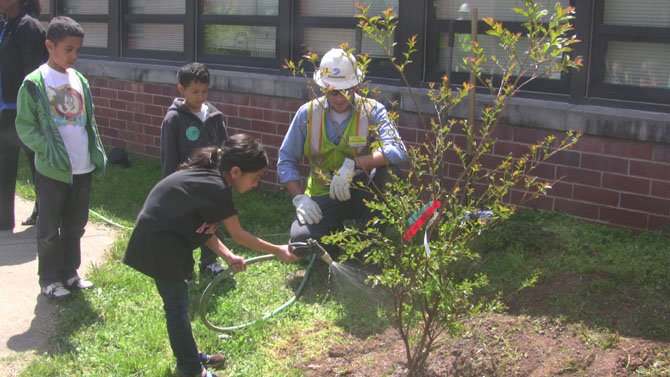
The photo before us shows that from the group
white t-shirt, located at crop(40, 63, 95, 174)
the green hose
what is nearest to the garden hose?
the green hose

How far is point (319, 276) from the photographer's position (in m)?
5.41

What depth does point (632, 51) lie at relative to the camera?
5781 millimetres

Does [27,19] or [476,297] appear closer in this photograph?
[476,297]

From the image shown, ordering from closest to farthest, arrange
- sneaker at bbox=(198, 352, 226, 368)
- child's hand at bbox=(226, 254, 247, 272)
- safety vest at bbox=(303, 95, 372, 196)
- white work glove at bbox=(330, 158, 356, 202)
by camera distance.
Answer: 1. child's hand at bbox=(226, 254, 247, 272)
2. sneaker at bbox=(198, 352, 226, 368)
3. white work glove at bbox=(330, 158, 356, 202)
4. safety vest at bbox=(303, 95, 372, 196)

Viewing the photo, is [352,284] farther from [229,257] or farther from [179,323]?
[179,323]

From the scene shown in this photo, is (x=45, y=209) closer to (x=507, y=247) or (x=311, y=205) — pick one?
(x=311, y=205)

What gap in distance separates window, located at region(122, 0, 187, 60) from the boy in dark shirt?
385cm

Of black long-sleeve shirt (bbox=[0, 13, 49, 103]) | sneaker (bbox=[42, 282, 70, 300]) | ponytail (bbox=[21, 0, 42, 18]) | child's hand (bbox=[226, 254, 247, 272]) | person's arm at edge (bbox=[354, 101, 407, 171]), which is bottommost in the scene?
sneaker (bbox=[42, 282, 70, 300])

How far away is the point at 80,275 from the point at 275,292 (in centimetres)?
152

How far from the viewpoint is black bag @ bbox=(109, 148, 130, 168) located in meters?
9.06

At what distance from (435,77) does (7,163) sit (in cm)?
366

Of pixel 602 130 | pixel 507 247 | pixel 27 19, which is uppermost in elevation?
pixel 27 19

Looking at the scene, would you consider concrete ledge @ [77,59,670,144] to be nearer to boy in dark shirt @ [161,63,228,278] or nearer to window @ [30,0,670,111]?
window @ [30,0,670,111]

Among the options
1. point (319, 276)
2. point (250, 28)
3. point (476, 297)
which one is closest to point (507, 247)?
point (476, 297)
